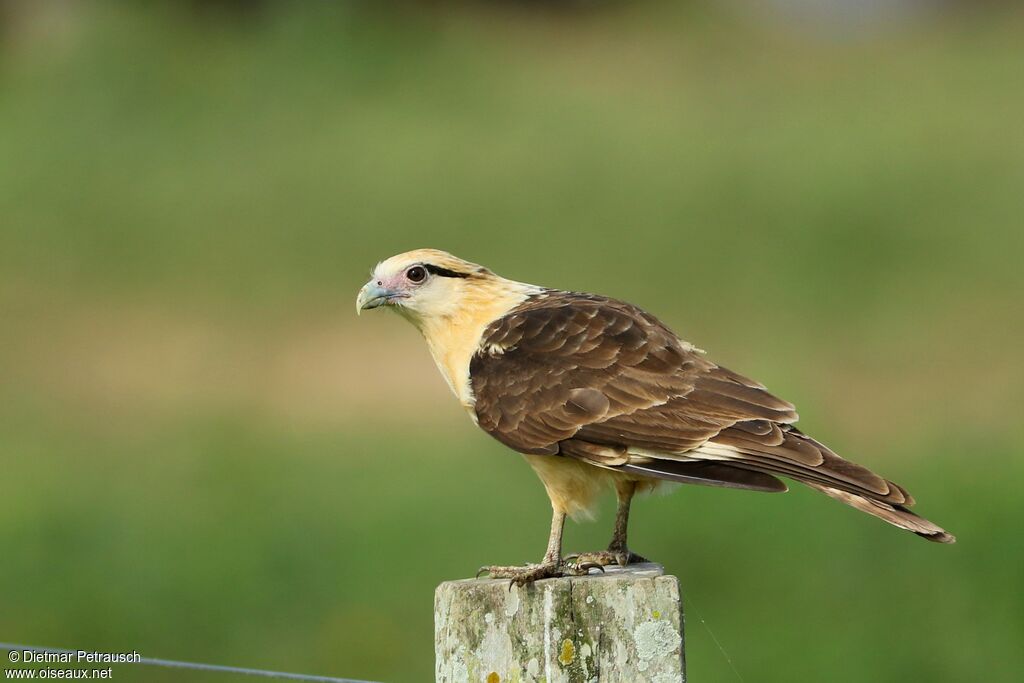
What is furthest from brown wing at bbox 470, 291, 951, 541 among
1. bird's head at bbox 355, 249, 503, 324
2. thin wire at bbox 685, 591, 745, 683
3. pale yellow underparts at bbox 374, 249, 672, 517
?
thin wire at bbox 685, 591, 745, 683

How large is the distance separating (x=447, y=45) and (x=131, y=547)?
Result: 15159 millimetres

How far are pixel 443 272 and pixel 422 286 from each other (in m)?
0.10

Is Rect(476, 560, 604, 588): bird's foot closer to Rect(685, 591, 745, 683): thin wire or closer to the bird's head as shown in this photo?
the bird's head

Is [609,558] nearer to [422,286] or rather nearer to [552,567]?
[552,567]

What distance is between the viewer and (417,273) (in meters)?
6.18

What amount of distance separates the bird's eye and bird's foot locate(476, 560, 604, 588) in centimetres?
139

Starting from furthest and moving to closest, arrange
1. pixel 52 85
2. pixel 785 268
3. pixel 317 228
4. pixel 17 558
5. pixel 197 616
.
→ pixel 52 85 → pixel 317 228 → pixel 785 268 → pixel 17 558 → pixel 197 616

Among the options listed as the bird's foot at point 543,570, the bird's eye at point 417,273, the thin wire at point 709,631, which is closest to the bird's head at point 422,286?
the bird's eye at point 417,273

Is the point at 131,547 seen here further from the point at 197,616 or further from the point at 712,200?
the point at 712,200

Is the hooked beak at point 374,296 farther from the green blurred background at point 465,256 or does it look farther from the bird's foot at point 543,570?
the green blurred background at point 465,256

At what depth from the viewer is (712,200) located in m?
19.1

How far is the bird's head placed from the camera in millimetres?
6156

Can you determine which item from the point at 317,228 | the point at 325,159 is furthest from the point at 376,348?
the point at 325,159

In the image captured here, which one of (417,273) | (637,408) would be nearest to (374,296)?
(417,273)
